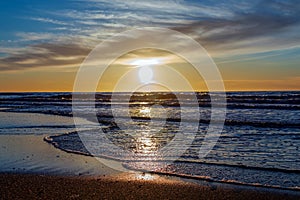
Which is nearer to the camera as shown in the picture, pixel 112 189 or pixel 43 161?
pixel 112 189

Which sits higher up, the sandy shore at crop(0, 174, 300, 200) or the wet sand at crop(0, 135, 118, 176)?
the wet sand at crop(0, 135, 118, 176)

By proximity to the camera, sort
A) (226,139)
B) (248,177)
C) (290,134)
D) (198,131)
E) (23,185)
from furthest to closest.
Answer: (198,131)
(290,134)
(226,139)
(248,177)
(23,185)

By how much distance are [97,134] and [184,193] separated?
10.2 m

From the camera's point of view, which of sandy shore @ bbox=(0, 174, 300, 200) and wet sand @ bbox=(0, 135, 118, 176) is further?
wet sand @ bbox=(0, 135, 118, 176)

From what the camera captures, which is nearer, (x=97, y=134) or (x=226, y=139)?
(x=226, y=139)

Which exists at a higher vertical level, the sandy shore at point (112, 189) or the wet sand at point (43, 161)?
the wet sand at point (43, 161)

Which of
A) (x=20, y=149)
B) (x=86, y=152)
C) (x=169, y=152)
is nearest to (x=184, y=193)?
(x=169, y=152)

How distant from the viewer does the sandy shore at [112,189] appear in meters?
7.59

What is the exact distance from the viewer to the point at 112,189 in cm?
809

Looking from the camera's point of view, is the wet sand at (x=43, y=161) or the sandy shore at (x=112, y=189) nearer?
the sandy shore at (x=112, y=189)

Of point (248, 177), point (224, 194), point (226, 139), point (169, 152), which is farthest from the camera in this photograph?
point (226, 139)

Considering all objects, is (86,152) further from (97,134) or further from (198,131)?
(198,131)

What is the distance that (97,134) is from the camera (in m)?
17.4

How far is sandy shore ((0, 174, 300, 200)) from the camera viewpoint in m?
7.59
